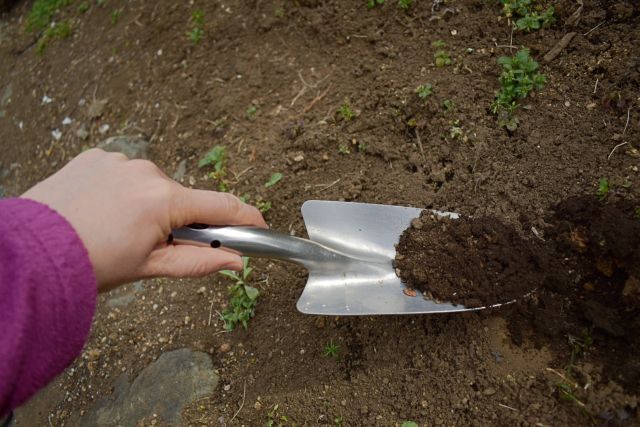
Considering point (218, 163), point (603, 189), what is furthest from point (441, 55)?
point (218, 163)

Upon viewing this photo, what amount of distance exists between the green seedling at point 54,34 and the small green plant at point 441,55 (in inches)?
119

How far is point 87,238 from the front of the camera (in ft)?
4.62

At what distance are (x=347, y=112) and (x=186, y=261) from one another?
1231mm

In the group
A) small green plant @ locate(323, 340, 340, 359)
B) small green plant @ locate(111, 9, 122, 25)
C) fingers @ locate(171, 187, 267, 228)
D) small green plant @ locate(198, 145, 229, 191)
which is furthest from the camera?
small green plant @ locate(111, 9, 122, 25)

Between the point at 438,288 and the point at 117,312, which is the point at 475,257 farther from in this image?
the point at 117,312

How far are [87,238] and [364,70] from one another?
1.71 meters

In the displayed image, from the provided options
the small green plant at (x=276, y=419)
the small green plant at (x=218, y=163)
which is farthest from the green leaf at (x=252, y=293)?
the small green plant at (x=218, y=163)

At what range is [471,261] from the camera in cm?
179

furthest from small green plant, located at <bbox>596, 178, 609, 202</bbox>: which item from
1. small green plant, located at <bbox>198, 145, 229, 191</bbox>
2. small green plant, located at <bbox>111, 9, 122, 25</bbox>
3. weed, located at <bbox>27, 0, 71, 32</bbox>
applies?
weed, located at <bbox>27, 0, 71, 32</bbox>

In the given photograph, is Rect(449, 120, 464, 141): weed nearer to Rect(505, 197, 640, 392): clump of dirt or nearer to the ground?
the ground

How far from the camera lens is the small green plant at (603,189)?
1.85 m

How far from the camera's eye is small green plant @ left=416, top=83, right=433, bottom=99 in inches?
90.9

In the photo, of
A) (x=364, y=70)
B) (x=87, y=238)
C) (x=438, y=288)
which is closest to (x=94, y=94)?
(x=364, y=70)

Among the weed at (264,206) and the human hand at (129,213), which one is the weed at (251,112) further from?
the human hand at (129,213)
